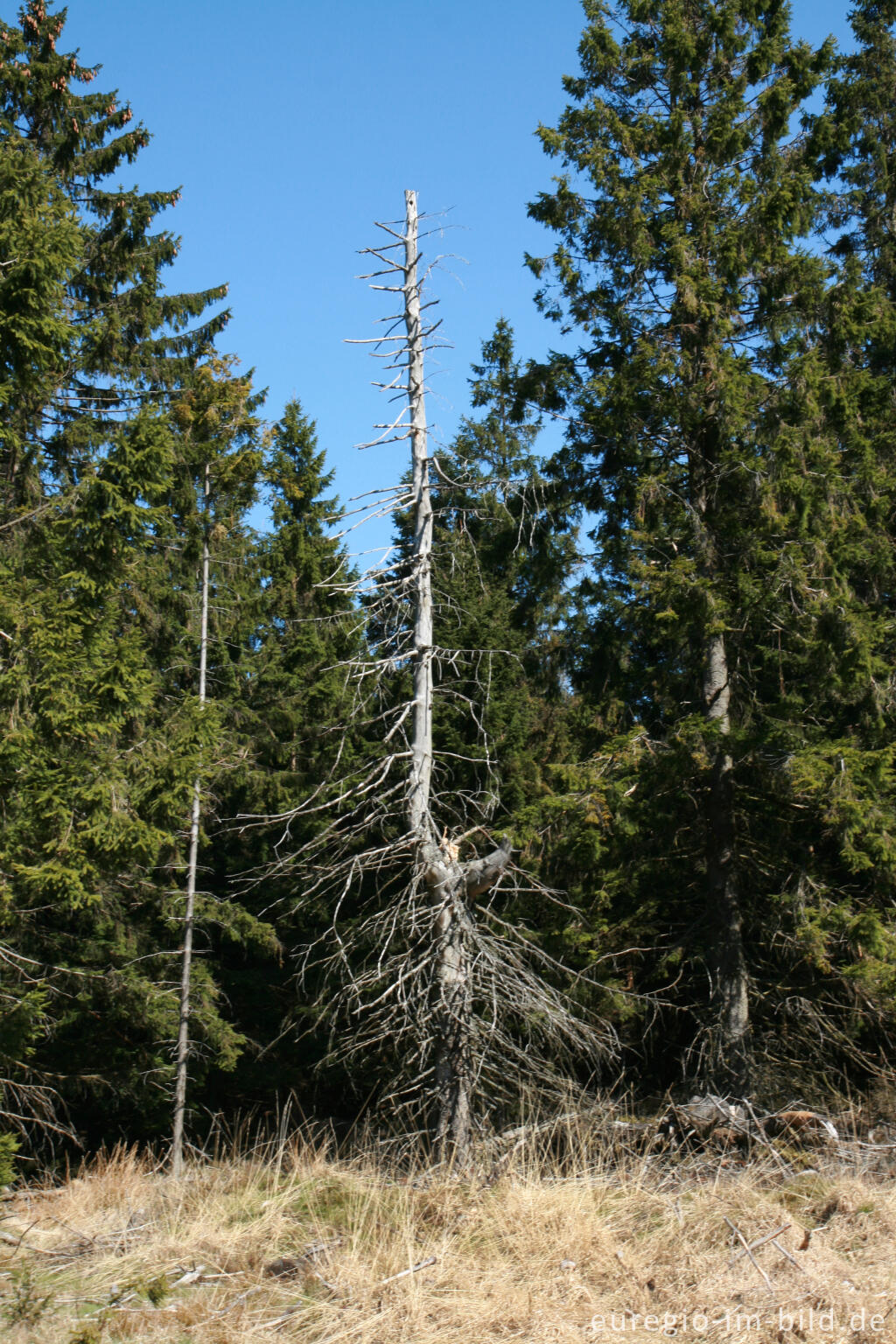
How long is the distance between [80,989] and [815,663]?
1005 cm

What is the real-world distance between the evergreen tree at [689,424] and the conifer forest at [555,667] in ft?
0.16

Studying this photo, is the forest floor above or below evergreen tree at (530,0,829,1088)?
below

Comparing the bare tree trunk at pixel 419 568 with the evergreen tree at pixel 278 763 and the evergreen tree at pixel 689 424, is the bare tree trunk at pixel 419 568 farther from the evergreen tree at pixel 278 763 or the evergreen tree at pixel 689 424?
Result: the evergreen tree at pixel 278 763

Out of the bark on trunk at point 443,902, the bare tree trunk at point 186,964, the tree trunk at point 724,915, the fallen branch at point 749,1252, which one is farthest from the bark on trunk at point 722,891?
the bare tree trunk at point 186,964

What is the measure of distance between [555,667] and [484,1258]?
8.61m

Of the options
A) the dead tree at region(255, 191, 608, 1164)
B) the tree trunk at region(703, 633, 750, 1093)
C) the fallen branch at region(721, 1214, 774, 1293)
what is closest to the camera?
the fallen branch at region(721, 1214, 774, 1293)

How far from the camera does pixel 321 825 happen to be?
15742 millimetres

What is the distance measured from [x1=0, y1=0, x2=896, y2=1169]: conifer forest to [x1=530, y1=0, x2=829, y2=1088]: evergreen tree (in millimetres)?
47

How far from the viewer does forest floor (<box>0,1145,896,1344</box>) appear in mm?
4363

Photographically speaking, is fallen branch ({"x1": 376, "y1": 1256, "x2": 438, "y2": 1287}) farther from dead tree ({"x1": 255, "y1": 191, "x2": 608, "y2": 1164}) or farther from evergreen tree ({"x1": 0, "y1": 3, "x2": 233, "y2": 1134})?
evergreen tree ({"x1": 0, "y1": 3, "x2": 233, "y2": 1134})

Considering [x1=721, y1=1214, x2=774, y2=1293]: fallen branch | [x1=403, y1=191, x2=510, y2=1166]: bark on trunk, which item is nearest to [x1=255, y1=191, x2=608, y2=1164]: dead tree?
[x1=403, y1=191, x2=510, y2=1166]: bark on trunk

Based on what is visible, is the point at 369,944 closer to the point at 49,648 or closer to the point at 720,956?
the point at 720,956

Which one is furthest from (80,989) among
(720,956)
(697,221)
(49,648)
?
(697,221)

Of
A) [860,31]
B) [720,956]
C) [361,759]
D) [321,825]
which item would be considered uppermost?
[860,31]
